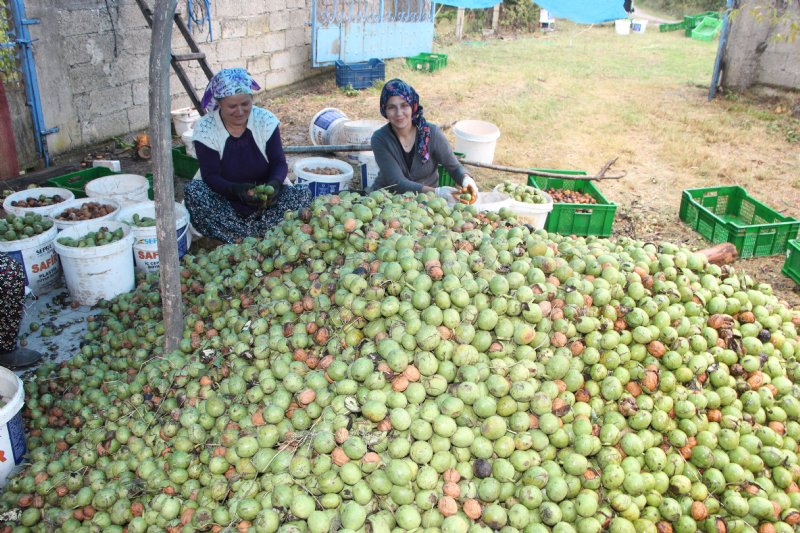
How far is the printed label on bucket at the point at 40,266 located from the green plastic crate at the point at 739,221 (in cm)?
574

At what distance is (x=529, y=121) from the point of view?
32.1ft

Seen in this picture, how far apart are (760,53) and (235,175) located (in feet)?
34.0

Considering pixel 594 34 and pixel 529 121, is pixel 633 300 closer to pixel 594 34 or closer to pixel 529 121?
pixel 529 121

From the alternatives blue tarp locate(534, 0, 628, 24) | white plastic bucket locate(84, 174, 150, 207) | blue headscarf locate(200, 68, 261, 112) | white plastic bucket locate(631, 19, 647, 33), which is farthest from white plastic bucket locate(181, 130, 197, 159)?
white plastic bucket locate(631, 19, 647, 33)

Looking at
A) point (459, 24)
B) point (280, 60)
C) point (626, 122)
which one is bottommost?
point (626, 122)

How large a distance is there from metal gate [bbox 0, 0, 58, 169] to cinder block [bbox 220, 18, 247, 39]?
328cm

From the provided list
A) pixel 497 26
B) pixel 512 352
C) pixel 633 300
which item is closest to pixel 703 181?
pixel 633 300

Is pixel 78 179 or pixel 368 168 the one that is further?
pixel 368 168

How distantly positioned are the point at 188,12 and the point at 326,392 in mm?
7628

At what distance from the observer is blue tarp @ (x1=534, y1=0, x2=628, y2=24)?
561cm

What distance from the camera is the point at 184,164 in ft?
21.4

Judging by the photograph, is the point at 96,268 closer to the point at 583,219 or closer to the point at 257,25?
the point at 583,219

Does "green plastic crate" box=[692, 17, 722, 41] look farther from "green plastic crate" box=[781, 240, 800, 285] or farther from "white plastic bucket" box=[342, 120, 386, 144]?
"green plastic crate" box=[781, 240, 800, 285]

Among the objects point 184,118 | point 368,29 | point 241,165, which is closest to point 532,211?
point 241,165
